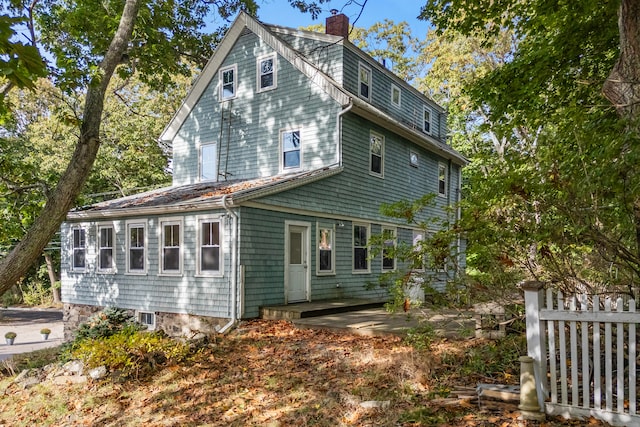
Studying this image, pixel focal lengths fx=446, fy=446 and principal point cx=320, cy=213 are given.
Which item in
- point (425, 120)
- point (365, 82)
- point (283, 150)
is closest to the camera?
point (283, 150)

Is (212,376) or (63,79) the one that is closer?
(212,376)

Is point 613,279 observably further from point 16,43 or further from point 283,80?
point 283,80

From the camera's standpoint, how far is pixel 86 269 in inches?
563

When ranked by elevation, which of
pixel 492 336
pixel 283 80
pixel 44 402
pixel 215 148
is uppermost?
pixel 283 80

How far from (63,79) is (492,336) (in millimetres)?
9422

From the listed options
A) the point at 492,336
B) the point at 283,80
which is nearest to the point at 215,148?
the point at 283,80

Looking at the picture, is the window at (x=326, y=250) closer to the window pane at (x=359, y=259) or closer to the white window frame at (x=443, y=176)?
the window pane at (x=359, y=259)

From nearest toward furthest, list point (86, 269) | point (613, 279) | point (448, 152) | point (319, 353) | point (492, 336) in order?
1. point (613, 279)
2. point (492, 336)
3. point (319, 353)
4. point (86, 269)
5. point (448, 152)

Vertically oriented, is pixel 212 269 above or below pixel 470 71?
below

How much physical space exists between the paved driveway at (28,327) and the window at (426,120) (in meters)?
16.3

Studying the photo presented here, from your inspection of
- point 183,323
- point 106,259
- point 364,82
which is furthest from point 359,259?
point 106,259

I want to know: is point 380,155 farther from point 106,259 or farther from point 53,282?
point 53,282

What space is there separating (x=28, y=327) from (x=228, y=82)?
1428 centimetres

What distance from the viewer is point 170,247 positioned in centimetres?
1220
